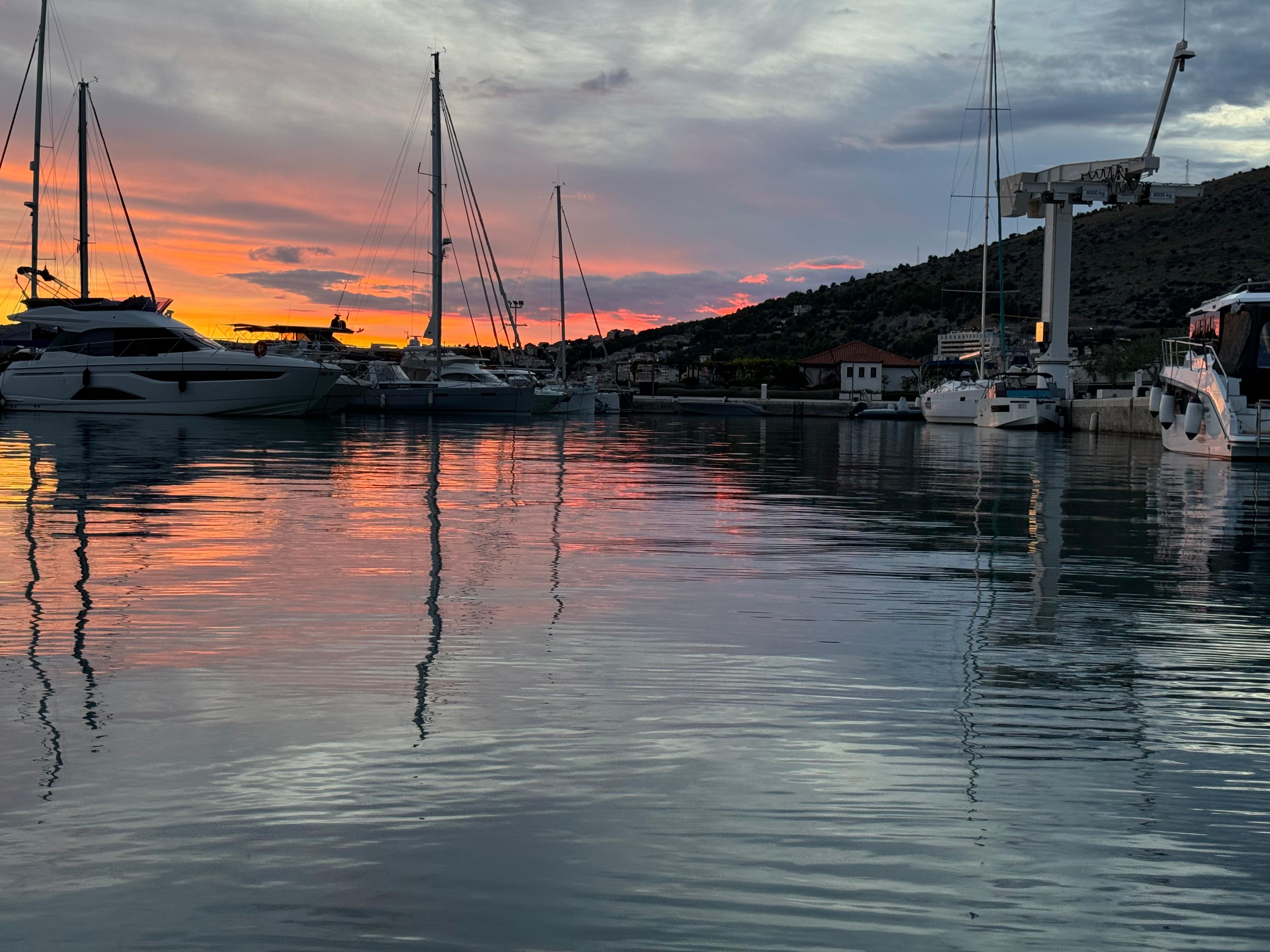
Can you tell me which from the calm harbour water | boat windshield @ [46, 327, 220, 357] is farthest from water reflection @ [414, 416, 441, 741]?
boat windshield @ [46, 327, 220, 357]

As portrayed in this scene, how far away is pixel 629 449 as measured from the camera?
2569cm

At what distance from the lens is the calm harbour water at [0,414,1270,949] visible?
2.79 meters

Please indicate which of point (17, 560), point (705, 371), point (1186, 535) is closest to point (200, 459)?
point (17, 560)

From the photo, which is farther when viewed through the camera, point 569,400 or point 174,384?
point 569,400

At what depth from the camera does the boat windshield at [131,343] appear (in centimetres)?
3728

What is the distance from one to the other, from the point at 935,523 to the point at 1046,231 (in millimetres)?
37103

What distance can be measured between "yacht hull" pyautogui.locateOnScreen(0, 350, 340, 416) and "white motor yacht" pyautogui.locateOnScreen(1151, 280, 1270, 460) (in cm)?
2464

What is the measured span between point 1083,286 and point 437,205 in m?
70.9

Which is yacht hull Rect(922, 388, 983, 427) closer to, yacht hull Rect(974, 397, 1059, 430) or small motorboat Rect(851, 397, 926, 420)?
small motorboat Rect(851, 397, 926, 420)

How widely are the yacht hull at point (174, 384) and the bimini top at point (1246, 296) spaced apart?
82.0 feet

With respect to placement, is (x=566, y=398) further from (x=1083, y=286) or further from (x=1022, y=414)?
(x=1083, y=286)

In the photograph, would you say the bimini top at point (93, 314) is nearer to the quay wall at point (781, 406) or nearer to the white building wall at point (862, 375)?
the quay wall at point (781, 406)

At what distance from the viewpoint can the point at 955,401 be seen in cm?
5334

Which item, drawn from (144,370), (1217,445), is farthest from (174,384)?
(1217,445)
